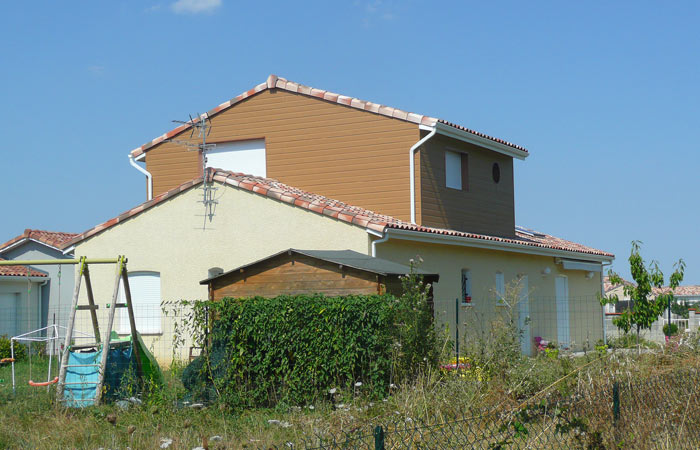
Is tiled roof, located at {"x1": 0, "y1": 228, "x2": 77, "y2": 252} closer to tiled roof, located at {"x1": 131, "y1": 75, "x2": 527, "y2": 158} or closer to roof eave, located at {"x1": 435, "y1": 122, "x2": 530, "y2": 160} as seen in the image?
tiled roof, located at {"x1": 131, "y1": 75, "x2": 527, "y2": 158}

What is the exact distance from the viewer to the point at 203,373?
35.9 ft

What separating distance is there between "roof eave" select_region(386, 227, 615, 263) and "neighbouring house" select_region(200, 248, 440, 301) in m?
3.51

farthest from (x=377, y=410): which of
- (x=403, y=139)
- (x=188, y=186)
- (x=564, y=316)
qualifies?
(x=564, y=316)

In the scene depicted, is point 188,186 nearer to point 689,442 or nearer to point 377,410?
point 377,410

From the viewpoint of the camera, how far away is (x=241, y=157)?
2203 centimetres

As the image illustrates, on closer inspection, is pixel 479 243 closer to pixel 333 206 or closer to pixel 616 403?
pixel 333 206

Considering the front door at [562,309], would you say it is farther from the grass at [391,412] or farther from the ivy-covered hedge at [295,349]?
the ivy-covered hedge at [295,349]

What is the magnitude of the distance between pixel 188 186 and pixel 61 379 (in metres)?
7.41

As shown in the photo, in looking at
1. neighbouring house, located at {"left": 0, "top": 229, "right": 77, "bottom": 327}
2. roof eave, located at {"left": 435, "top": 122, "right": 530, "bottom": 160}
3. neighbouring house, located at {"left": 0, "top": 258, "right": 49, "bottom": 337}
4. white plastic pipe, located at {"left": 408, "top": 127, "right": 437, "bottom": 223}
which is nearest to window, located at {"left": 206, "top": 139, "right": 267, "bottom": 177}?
white plastic pipe, located at {"left": 408, "top": 127, "right": 437, "bottom": 223}

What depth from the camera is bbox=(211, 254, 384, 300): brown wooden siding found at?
39.9 feet

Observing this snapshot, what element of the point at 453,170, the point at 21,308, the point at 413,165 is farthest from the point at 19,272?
the point at 453,170

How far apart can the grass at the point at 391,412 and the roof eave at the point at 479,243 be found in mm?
6323

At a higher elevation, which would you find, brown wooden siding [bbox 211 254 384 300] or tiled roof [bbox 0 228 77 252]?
tiled roof [bbox 0 228 77 252]

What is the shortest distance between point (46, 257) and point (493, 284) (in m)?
17.6
